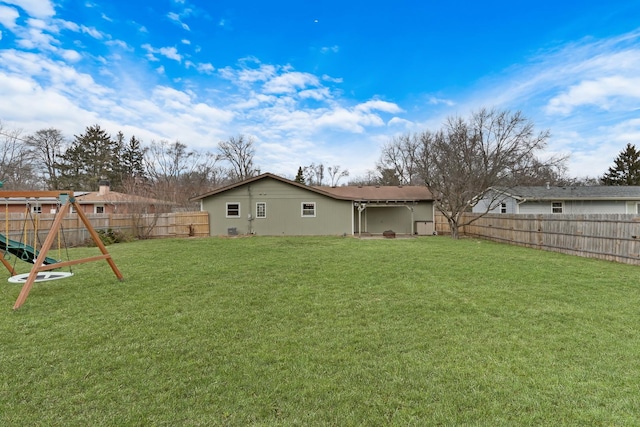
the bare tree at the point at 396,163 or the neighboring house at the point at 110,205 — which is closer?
the neighboring house at the point at 110,205

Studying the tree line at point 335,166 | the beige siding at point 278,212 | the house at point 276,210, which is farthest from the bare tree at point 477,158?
the beige siding at point 278,212

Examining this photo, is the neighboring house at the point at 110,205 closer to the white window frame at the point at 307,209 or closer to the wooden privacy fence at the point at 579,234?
the white window frame at the point at 307,209

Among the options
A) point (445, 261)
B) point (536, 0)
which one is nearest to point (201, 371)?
point (445, 261)

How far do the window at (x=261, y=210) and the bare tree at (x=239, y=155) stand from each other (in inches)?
800

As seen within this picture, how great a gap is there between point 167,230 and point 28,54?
9572 millimetres

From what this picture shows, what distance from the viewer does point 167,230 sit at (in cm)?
1784

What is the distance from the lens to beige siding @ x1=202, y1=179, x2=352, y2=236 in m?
18.2

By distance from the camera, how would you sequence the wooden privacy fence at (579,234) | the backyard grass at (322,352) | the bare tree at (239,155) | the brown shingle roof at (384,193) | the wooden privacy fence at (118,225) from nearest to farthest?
the backyard grass at (322,352), the wooden privacy fence at (579,234), the wooden privacy fence at (118,225), the brown shingle roof at (384,193), the bare tree at (239,155)

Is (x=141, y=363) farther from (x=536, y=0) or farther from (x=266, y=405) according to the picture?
(x=536, y=0)

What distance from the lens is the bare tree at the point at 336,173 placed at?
4294 cm

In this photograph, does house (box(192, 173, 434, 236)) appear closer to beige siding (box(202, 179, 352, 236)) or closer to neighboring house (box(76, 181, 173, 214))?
beige siding (box(202, 179, 352, 236))

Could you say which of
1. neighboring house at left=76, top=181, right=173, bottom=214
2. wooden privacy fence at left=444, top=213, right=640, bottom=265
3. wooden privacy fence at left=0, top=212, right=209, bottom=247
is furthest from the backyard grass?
neighboring house at left=76, top=181, right=173, bottom=214

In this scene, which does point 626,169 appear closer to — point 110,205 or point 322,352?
point 322,352

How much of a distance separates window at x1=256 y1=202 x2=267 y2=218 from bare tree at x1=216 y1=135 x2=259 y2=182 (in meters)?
20.3
